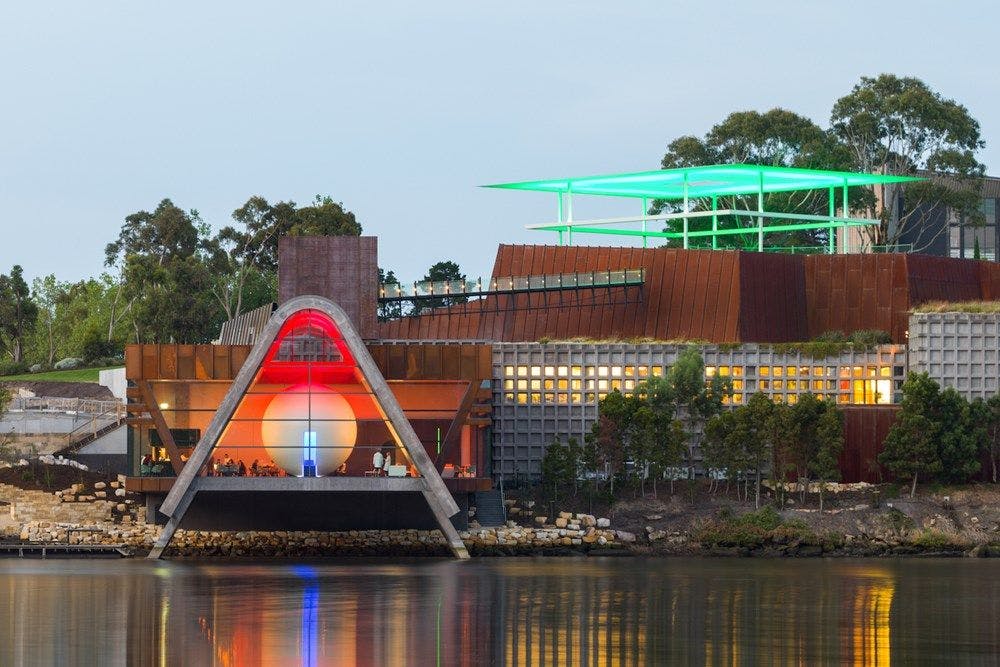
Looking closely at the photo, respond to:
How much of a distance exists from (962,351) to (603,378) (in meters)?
13.2

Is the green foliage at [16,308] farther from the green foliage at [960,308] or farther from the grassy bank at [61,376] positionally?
the green foliage at [960,308]

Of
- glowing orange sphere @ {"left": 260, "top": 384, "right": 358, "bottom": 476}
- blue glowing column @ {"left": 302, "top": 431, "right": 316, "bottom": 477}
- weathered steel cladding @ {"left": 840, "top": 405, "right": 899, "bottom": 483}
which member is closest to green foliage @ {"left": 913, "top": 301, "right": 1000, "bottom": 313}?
weathered steel cladding @ {"left": 840, "top": 405, "right": 899, "bottom": 483}

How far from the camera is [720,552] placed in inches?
2518

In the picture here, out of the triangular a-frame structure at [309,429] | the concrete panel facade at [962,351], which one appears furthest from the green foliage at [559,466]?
the concrete panel facade at [962,351]

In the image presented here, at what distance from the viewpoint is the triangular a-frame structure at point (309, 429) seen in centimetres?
5978

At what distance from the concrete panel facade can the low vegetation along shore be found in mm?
5319

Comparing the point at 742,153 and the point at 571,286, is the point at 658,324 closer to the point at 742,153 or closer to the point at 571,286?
the point at 571,286

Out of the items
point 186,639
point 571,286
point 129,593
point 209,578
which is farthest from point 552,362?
point 186,639

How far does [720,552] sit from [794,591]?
16.6 m

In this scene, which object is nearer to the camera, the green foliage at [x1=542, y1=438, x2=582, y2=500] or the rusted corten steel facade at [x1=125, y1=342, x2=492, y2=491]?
the rusted corten steel facade at [x1=125, y1=342, x2=492, y2=491]

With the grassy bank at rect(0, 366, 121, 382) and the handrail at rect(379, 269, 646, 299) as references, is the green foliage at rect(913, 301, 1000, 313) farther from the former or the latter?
the grassy bank at rect(0, 366, 121, 382)

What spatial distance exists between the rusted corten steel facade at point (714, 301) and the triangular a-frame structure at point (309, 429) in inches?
640

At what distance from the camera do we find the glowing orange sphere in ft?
202

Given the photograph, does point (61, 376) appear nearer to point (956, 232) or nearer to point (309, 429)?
point (956, 232)
